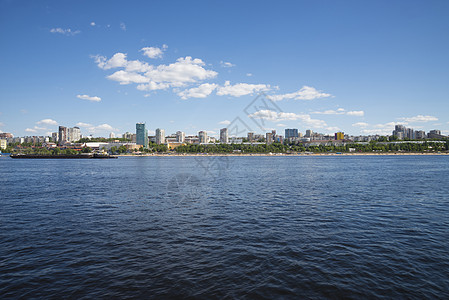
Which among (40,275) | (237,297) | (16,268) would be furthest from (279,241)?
(16,268)

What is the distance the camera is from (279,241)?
719 inches

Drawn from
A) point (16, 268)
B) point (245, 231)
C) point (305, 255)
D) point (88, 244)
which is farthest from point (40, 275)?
point (305, 255)

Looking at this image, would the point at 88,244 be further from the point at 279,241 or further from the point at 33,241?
the point at 279,241

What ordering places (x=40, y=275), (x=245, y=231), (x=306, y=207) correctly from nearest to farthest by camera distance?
(x=40, y=275), (x=245, y=231), (x=306, y=207)

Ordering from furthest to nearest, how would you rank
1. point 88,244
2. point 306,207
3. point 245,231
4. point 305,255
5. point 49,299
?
point 306,207 → point 245,231 → point 88,244 → point 305,255 → point 49,299

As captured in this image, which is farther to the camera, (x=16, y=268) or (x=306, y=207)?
(x=306, y=207)

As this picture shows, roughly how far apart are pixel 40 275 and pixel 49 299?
2.87m

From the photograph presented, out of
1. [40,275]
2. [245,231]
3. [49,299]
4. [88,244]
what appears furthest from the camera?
[245,231]

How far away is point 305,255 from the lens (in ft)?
52.4

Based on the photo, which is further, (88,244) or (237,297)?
(88,244)

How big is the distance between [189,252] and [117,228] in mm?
8400

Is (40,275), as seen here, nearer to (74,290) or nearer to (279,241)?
(74,290)

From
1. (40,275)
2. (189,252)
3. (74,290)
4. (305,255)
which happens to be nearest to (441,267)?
(305,255)

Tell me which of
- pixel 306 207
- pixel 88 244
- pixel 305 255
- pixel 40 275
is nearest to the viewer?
pixel 40 275
